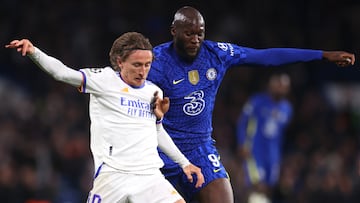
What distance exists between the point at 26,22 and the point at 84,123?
99.9 inches

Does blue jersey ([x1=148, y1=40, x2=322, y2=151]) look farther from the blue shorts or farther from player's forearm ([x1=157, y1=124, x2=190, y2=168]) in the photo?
player's forearm ([x1=157, y1=124, x2=190, y2=168])

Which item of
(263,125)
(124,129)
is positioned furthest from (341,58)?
(263,125)

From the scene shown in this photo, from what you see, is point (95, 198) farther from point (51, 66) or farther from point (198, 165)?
point (198, 165)

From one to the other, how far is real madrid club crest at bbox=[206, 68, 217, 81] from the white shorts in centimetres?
133

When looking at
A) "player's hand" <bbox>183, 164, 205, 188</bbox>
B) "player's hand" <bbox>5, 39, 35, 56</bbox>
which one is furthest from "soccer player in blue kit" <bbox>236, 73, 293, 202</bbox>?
"player's hand" <bbox>5, 39, 35, 56</bbox>

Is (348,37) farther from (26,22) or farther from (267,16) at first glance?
(26,22)

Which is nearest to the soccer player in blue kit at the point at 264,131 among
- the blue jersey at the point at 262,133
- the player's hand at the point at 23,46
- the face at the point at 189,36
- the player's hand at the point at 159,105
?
the blue jersey at the point at 262,133

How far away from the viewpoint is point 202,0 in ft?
57.5

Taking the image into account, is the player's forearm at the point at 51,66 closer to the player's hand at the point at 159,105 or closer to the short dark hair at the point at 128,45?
the short dark hair at the point at 128,45

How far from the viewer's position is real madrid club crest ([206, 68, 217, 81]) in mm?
7934

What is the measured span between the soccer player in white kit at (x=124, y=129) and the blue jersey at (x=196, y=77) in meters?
0.75

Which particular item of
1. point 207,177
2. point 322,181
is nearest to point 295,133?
point 322,181

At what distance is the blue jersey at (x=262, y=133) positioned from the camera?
13.1 metres

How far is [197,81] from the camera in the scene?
7898 millimetres
